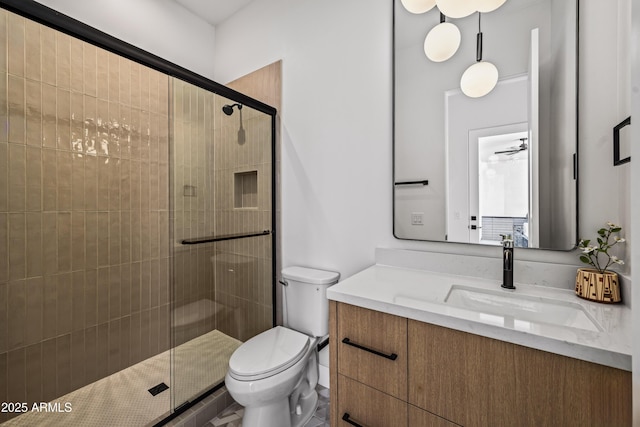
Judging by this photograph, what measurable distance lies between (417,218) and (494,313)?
0.62 meters

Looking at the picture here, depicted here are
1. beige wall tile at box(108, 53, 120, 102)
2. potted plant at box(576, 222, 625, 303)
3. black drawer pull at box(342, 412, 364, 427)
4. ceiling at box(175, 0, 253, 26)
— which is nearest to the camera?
potted plant at box(576, 222, 625, 303)

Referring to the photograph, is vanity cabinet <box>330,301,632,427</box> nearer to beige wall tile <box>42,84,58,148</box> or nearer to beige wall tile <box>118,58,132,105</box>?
beige wall tile <box>42,84,58,148</box>

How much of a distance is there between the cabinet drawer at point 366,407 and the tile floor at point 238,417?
0.49 m

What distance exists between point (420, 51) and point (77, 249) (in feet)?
7.47

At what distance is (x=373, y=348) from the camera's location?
0.97m

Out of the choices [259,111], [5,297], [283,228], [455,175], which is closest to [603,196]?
[455,175]

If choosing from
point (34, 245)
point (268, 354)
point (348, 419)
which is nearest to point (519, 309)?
point (348, 419)

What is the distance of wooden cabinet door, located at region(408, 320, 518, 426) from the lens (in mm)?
758

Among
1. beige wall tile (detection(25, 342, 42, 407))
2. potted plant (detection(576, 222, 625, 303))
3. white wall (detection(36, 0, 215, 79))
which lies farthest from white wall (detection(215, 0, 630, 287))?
beige wall tile (detection(25, 342, 42, 407))

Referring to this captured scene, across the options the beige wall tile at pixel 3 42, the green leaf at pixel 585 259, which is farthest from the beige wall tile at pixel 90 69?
the green leaf at pixel 585 259

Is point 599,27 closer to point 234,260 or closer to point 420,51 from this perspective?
point 420,51

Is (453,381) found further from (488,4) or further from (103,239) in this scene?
(103,239)

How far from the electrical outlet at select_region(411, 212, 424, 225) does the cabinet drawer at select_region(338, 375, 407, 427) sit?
784mm

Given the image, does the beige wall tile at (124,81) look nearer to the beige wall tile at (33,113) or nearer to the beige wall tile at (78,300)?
the beige wall tile at (33,113)
